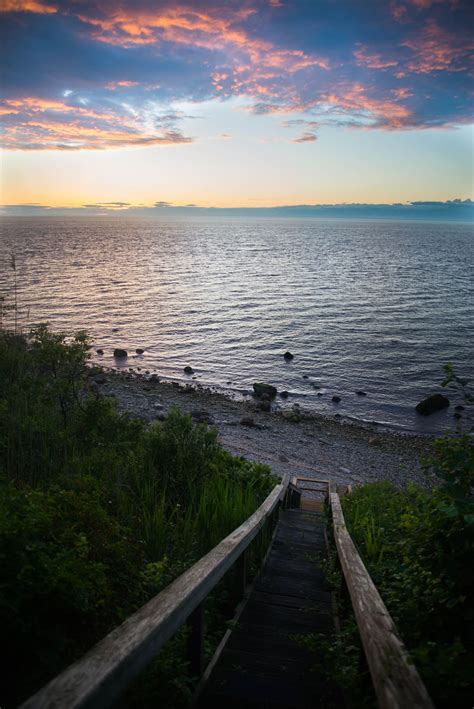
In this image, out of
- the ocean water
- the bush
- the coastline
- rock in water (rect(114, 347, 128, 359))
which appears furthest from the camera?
rock in water (rect(114, 347, 128, 359))

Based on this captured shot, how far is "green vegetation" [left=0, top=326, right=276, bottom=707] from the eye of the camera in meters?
2.49

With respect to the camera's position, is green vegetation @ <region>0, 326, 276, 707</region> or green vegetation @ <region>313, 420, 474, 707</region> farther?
green vegetation @ <region>0, 326, 276, 707</region>

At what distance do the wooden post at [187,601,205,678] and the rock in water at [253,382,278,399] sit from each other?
77.6 ft

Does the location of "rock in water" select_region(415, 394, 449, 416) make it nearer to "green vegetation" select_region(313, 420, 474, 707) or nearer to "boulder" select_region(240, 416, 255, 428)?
"boulder" select_region(240, 416, 255, 428)

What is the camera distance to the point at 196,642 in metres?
3.16

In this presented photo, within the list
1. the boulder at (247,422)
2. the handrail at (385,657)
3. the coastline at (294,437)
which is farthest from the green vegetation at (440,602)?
the boulder at (247,422)

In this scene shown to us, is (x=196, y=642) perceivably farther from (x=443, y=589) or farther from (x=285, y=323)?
(x=285, y=323)

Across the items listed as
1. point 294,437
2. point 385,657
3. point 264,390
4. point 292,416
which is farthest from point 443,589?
point 264,390

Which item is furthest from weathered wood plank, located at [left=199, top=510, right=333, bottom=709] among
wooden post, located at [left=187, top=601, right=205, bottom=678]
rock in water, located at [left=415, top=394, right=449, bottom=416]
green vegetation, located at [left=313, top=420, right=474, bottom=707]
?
rock in water, located at [left=415, top=394, right=449, bottom=416]

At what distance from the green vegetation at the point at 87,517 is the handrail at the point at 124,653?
1.49 ft

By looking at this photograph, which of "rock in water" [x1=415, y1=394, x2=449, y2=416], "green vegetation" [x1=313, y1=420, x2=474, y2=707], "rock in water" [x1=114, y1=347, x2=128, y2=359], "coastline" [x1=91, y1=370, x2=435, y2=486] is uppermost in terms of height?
"green vegetation" [x1=313, y1=420, x2=474, y2=707]

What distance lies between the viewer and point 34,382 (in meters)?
11.4

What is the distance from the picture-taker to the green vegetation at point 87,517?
98.0 inches

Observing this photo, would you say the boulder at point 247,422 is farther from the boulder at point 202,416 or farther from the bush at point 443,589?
the bush at point 443,589
